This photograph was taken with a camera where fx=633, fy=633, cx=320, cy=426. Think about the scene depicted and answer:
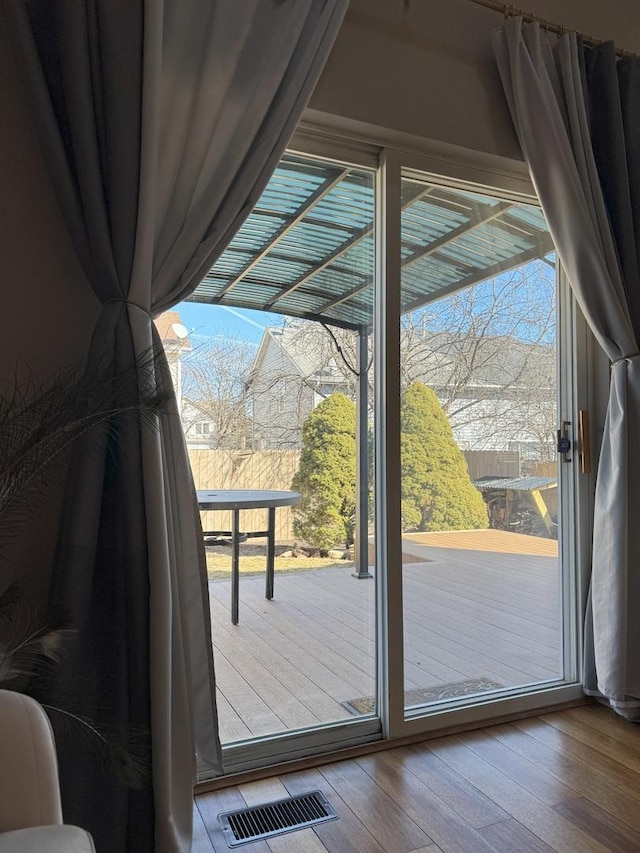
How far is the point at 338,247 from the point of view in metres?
2.29

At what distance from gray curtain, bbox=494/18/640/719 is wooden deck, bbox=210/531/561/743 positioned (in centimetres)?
24

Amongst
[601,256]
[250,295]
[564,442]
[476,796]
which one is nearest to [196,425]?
[250,295]

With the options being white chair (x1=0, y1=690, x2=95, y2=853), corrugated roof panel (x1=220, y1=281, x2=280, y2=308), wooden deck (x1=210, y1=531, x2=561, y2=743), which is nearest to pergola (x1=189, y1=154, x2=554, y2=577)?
corrugated roof panel (x1=220, y1=281, x2=280, y2=308)

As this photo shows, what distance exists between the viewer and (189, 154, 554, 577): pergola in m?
2.17

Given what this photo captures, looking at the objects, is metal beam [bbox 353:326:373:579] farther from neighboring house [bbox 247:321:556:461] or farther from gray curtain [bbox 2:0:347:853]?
gray curtain [bbox 2:0:347:853]

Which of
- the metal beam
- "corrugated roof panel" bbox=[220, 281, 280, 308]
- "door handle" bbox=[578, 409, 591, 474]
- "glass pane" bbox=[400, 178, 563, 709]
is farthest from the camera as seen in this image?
"door handle" bbox=[578, 409, 591, 474]

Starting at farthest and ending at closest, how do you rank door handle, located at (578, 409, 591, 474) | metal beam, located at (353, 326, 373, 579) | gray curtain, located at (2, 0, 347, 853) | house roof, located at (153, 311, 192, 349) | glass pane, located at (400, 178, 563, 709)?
door handle, located at (578, 409, 591, 474) < glass pane, located at (400, 178, 563, 709) < metal beam, located at (353, 326, 373, 579) < house roof, located at (153, 311, 192, 349) < gray curtain, located at (2, 0, 347, 853)

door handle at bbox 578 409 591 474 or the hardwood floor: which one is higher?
door handle at bbox 578 409 591 474

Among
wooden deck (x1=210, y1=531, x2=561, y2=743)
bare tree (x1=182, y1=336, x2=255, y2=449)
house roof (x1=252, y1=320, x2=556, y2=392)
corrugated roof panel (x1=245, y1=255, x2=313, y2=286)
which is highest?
corrugated roof panel (x1=245, y1=255, x2=313, y2=286)

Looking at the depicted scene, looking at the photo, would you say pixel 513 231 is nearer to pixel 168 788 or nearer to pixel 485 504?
pixel 485 504

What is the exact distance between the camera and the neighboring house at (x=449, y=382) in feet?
7.05

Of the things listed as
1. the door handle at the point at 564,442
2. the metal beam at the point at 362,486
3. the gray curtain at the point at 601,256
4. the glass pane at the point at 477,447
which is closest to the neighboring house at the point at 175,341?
the metal beam at the point at 362,486

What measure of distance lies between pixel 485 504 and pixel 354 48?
172cm

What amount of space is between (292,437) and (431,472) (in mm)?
577
